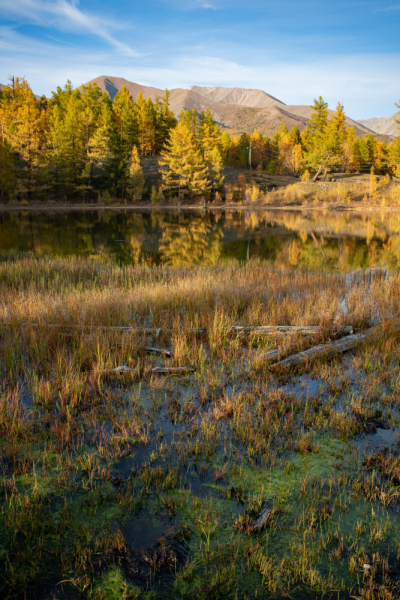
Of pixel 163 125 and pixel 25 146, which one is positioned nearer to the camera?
pixel 25 146

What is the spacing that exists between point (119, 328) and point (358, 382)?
3569mm

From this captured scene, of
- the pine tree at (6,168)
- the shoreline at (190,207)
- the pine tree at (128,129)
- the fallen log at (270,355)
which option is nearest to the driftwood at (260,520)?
the fallen log at (270,355)

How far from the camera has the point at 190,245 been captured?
20.3m

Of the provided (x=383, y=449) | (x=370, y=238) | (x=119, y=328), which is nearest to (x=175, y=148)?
(x=370, y=238)

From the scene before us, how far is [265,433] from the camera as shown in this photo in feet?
11.8

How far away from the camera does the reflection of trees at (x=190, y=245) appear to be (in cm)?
1612

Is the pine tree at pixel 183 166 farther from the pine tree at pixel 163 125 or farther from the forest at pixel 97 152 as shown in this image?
the pine tree at pixel 163 125

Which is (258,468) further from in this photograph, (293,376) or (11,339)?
(11,339)

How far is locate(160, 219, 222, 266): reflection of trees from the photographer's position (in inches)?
635

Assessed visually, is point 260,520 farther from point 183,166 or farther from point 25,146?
point 183,166

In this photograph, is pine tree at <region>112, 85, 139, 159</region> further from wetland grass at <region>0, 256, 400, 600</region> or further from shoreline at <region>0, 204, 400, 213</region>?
wetland grass at <region>0, 256, 400, 600</region>

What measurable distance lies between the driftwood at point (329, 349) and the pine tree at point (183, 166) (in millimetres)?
44804

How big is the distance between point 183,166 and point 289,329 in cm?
4534

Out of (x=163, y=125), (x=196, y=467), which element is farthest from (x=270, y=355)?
(x=163, y=125)
